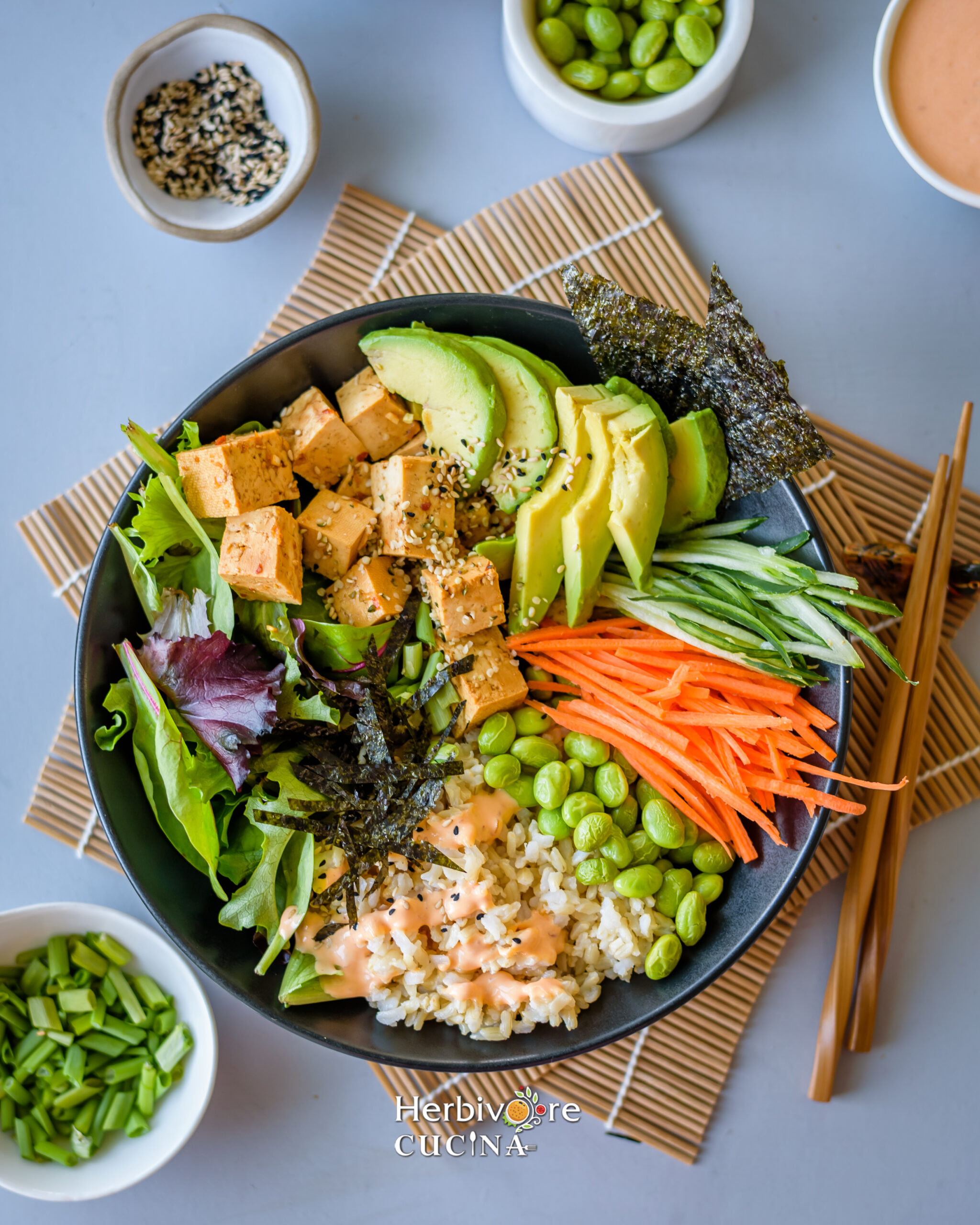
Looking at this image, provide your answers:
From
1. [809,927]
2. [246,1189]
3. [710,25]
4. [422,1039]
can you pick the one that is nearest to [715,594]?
[809,927]

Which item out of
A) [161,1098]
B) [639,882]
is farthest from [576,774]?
[161,1098]

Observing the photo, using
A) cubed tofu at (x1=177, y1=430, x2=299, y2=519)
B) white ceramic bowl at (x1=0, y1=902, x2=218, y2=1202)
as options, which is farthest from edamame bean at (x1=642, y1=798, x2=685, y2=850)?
white ceramic bowl at (x1=0, y1=902, x2=218, y2=1202)

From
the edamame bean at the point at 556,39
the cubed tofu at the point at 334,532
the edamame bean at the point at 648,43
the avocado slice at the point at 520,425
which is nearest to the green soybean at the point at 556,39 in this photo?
the edamame bean at the point at 556,39

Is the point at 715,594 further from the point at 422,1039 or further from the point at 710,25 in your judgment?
the point at 710,25

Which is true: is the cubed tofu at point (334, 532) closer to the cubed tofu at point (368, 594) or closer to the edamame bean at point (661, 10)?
the cubed tofu at point (368, 594)

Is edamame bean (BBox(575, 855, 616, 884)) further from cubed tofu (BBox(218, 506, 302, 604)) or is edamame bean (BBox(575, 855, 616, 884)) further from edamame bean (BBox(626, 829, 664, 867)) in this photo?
cubed tofu (BBox(218, 506, 302, 604))

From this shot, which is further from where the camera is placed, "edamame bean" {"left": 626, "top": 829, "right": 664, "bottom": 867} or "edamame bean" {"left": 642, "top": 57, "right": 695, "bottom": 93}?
"edamame bean" {"left": 642, "top": 57, "right": 695, "bottom": 93}
